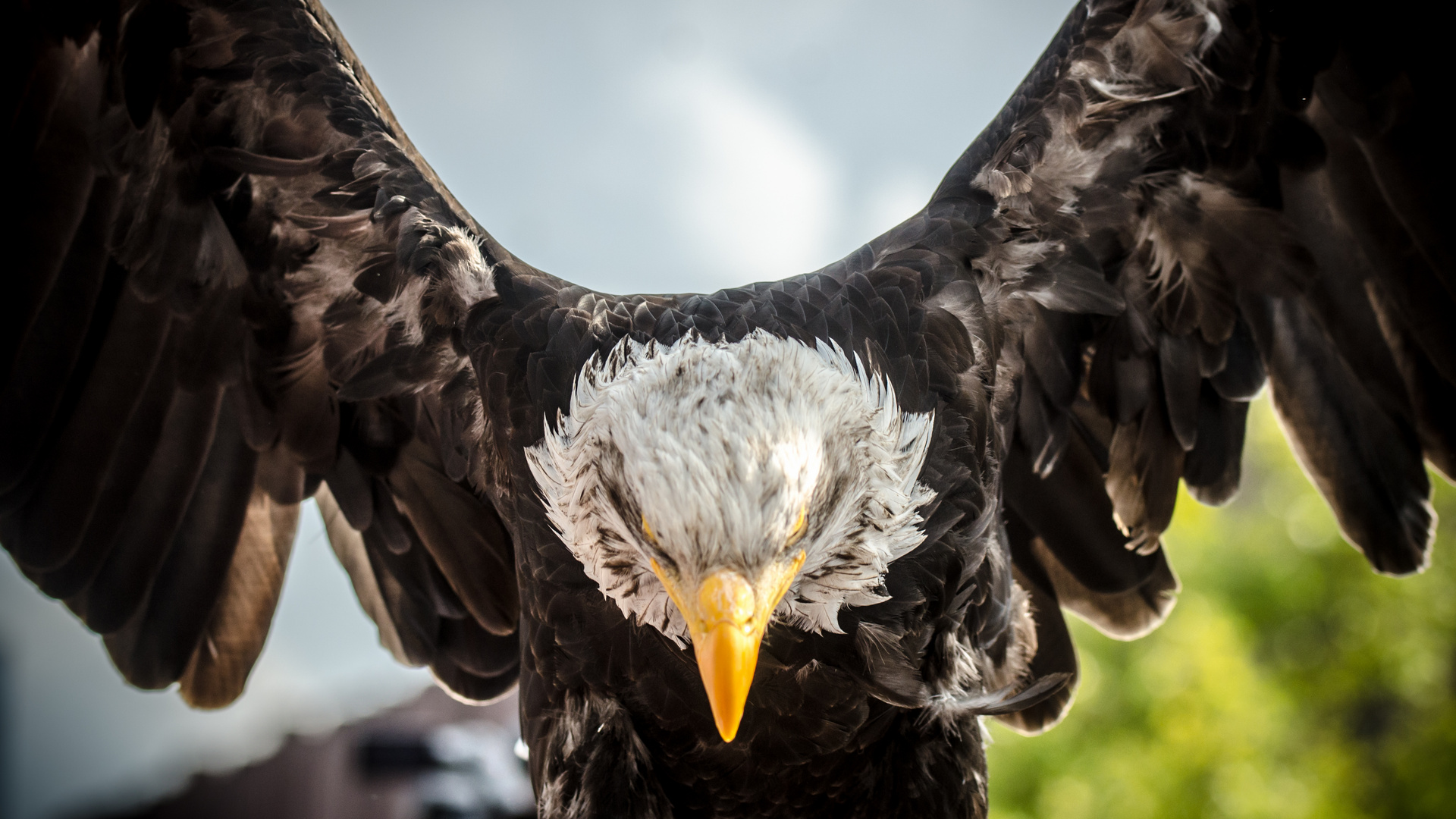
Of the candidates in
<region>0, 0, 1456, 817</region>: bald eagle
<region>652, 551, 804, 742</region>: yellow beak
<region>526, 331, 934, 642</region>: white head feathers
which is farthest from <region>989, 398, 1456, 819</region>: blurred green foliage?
<region>652, 551, 804, 742</region>: yellow beak

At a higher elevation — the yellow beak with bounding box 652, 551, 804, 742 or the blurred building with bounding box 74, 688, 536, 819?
the yellow beak with bounding box 652, 551, 804, 742

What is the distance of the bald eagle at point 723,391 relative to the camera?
2.09 m

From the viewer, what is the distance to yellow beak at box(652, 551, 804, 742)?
1.75 m

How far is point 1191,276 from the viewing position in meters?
3.09

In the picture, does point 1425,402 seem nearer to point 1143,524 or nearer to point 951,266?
point 1143,524

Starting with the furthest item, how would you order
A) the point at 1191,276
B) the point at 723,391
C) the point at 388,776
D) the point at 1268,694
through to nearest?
the point at 1268,694 < the point at 388,776 < the point at 1191,276 < the point at 723,391

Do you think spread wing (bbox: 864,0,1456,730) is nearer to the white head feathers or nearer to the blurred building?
the white head feathers

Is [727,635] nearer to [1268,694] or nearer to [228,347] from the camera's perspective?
[228,347]

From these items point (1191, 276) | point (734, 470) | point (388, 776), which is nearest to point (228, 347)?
point (734, 470)

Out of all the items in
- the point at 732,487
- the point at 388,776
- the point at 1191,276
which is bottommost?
the point at 388,776

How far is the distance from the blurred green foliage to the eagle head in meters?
10.8

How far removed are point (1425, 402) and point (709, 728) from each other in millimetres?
2414

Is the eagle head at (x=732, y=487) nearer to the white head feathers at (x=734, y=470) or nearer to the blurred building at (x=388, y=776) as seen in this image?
the white head feathers at (x=734, y=470)

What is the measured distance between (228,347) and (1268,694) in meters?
13.8
